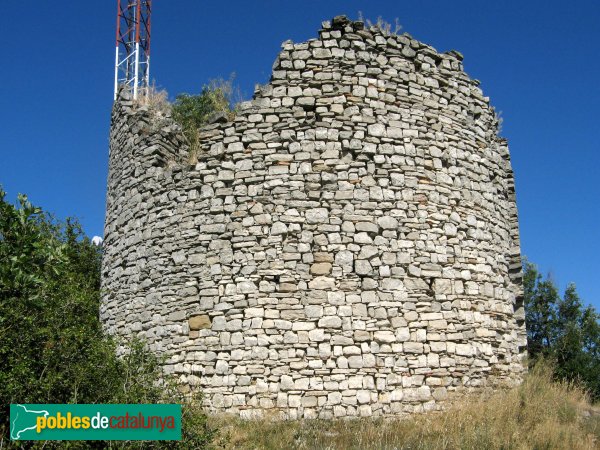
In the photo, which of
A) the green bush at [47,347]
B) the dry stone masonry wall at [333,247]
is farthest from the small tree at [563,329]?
the green bush at [47,347]

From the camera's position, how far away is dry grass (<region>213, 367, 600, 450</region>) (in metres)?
6.94

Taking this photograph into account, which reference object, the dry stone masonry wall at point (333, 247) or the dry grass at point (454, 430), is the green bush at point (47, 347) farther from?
the dry stone masonry wall at point (333, 247)

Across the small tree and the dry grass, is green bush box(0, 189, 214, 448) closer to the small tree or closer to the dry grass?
the dry grass

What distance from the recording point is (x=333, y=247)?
805 cm

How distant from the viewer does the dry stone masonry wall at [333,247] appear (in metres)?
7.77

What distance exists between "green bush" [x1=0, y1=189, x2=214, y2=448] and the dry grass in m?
1.17

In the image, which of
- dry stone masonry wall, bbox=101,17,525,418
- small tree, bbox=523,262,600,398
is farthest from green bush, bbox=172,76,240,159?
small tree, bbox=523,262,600,398

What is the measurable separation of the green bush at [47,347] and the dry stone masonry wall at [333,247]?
155 centimetres

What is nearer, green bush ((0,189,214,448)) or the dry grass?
green bush ((0,189,214,448))

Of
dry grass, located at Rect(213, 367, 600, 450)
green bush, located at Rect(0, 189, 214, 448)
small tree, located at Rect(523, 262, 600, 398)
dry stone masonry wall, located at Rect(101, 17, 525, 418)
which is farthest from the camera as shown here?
small tree, located at Rect(523, 262, 600, 398)

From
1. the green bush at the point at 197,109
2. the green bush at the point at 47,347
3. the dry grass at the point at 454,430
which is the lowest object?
the dry grass at the point at 454,430

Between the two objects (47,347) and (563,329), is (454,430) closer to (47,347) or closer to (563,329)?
(47,347)

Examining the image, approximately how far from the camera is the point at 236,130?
28.4 ft

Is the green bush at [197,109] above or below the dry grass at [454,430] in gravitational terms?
above
